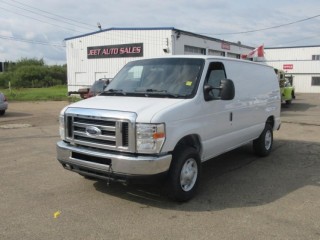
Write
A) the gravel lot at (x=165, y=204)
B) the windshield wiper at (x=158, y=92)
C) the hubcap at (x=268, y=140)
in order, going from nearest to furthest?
the gravel lot at (x=165, y=204)
the windshield wiper at (x=158, y=92)
the hubcap at (x=268, y=140)

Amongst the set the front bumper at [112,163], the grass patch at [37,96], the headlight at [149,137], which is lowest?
the grass patch at [37,96]

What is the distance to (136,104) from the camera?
17.4ft

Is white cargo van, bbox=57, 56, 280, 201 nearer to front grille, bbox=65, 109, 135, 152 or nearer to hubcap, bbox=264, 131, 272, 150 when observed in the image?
front grille, bbox=65, 109, 135, 152

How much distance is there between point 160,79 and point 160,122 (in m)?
1.40

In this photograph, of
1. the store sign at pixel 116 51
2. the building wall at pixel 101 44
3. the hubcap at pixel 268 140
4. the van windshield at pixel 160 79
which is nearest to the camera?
the van windshield at pixel 160 79

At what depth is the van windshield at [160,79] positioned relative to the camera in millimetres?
5809

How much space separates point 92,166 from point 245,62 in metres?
4.04

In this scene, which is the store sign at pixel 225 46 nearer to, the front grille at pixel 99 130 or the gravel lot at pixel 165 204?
the gravel lot at pixel 165 204

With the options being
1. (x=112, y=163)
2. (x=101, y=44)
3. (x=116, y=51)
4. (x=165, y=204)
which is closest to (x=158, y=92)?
(x=112, y=163)

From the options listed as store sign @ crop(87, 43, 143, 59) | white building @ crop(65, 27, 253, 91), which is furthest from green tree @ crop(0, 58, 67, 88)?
store sign @ crop(87, 43, 143, 59)

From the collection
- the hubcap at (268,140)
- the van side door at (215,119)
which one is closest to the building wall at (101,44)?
the hubcap at (268,140)

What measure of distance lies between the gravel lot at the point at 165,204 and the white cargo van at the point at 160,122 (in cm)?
45

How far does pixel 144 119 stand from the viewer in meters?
4.89

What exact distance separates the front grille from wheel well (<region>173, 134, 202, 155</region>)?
2.68ft
